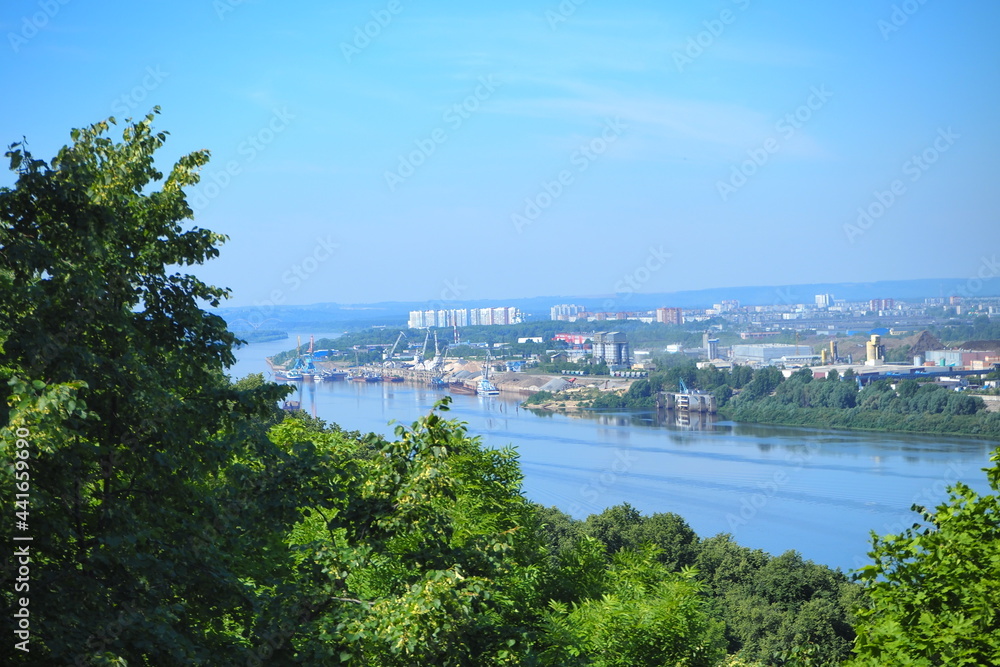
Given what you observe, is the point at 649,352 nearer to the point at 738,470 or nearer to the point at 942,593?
the point at 738,470

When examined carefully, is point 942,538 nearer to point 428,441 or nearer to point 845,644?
point 428,441

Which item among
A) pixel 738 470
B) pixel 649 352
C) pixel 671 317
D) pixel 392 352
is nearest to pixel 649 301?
pixel 671 317

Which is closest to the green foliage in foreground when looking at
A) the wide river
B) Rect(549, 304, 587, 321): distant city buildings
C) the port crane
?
the wide river

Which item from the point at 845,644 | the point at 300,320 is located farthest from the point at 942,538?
the point at 300,320

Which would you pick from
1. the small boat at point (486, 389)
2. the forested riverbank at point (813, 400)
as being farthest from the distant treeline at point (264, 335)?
the forested riverbank at point (813, 400)

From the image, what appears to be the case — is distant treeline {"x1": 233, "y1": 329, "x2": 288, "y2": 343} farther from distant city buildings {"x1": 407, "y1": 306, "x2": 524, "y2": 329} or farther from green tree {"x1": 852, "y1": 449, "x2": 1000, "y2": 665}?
green tree {"x1": 852, "y1": 449, "x2": 1000, "y2": 665}

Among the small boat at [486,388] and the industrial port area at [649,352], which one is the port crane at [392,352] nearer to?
the industrial port area at [649,352]
